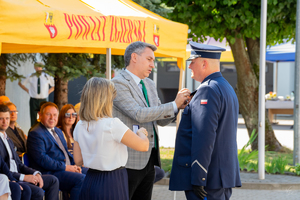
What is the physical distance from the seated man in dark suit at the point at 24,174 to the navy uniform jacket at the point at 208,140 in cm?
176

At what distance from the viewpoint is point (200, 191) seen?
274 cm

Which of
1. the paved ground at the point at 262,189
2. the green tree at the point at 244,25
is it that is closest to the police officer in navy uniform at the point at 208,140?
the paved ground at the point at 262,189

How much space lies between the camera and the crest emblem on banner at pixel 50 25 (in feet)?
12.6

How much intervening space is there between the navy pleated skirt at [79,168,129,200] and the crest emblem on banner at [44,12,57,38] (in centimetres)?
159

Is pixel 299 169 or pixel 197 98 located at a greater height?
pixel 197 98

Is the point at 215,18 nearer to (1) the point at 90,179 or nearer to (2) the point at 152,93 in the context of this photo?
(2) the point at 152,93

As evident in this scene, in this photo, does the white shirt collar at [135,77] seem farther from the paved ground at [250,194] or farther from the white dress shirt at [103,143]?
the paved ground at [250,194]

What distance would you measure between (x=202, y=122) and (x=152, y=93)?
794 mm

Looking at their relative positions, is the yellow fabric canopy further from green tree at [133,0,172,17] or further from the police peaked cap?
green tree at [133,0,172,17]

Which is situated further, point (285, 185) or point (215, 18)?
point (215, 18)

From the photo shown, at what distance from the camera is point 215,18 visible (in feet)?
28.2

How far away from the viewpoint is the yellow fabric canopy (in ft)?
11.9

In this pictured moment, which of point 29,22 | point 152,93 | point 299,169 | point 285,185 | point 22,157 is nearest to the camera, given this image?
point 152,93

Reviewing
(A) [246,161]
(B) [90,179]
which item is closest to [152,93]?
(B) [90,179]
